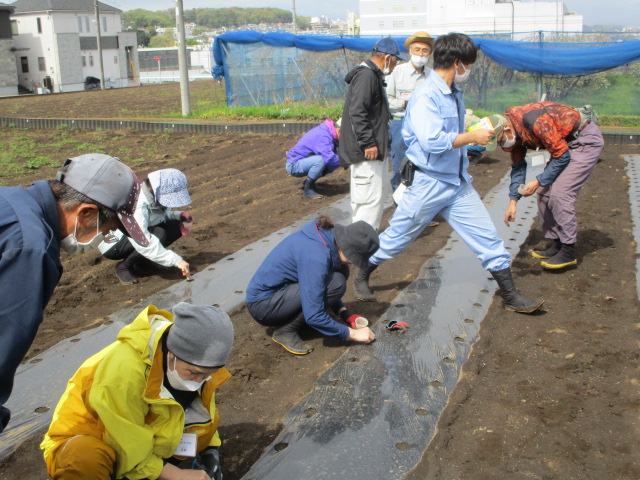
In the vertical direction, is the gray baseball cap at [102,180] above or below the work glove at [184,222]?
above

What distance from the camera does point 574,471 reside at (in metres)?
2.45

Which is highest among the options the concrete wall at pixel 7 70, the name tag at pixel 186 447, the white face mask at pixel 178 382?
the concrete wall at pixel 7 70

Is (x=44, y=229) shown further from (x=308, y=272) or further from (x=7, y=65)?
(x=7, y=65)

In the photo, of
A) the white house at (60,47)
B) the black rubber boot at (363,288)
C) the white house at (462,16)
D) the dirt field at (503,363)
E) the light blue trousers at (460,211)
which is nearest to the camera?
the dirt field at (503,363)

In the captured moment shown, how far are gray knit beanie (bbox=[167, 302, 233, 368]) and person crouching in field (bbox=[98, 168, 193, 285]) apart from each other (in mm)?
2349

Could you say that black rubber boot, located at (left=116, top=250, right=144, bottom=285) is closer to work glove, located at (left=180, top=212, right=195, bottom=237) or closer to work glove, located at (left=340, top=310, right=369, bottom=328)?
work glove, located at (left=180, top=212, right=195, bottom=237)

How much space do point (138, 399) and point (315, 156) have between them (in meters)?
5.32

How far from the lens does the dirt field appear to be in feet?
8.44

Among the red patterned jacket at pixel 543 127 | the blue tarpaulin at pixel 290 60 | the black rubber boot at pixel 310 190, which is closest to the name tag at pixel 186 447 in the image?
the red patterned jacket at pixel 543 127

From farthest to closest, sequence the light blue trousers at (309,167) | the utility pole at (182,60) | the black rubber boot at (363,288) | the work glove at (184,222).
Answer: the utility pole at (182,60), the light blue trousers at (309,167), the work glove at (184,222), the black rubber boot at (363,288)

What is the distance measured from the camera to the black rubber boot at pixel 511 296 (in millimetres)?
3869

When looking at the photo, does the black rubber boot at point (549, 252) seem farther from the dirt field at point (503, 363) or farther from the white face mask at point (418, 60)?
the white face mask at point (418, 60)

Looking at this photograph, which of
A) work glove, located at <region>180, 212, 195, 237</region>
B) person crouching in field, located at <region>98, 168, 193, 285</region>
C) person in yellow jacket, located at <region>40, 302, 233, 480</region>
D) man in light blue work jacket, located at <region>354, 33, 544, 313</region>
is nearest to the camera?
person in yellow jacket, located at <region>40, 302, 233, 480</region>

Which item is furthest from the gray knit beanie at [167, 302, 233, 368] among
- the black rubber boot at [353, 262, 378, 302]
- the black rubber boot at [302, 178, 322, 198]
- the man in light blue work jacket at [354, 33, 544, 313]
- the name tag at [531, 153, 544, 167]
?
the black rubber boot at [302, 178, 322, 198]
